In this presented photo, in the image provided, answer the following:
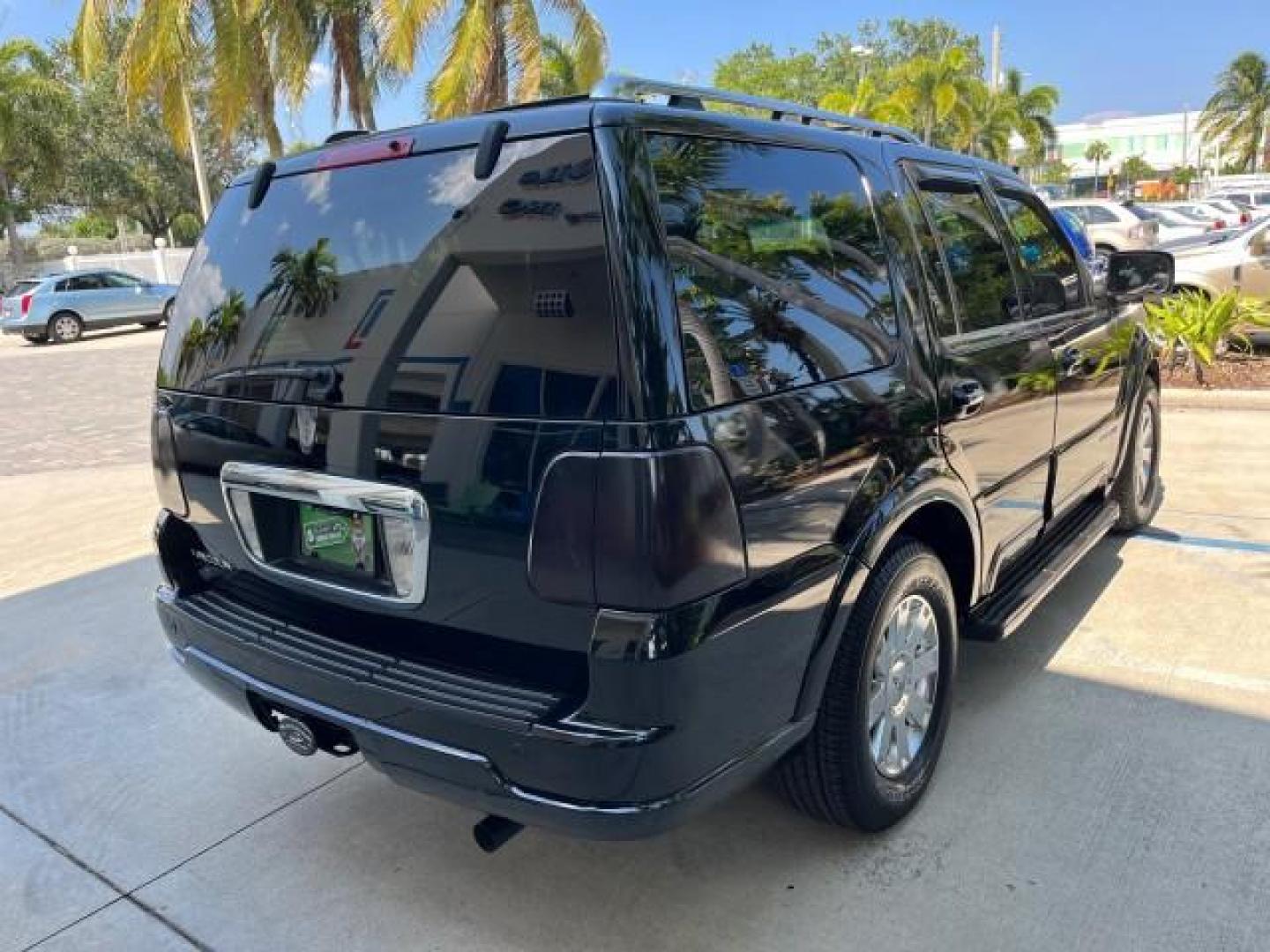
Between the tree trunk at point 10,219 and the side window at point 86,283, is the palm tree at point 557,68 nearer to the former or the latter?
the side window at point 86,283

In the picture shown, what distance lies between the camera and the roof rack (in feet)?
7.86

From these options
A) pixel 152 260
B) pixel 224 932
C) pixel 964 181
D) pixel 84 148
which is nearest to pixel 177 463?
pixel 224 932

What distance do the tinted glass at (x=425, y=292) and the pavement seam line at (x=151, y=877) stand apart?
4.43 ft

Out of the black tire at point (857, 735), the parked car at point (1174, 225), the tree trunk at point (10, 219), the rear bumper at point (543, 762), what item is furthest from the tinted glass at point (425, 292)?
the tree trunk at point (10, 219)

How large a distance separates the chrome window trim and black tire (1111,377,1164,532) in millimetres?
3746

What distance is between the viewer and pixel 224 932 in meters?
2.57

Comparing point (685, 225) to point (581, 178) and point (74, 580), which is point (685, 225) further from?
point (74, 580)

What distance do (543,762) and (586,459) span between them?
2.05 feet

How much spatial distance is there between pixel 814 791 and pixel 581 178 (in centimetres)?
164

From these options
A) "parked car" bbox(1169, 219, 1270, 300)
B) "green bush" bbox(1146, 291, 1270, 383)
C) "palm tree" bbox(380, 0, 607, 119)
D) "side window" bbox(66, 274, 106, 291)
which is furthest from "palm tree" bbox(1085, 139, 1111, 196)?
"green bush" bbox(1146, 291, 1270, 383)

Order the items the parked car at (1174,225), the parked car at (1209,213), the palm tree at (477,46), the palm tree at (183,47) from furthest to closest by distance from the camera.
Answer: the parked car at (1209,213), the parked car at (1174,225), the palm tree at (183,47), the palm tree at (477,46)

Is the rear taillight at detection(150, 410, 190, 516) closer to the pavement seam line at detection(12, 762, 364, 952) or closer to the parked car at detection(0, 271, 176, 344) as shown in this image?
the pavement seam line at detection(12, 762, 364, 952)

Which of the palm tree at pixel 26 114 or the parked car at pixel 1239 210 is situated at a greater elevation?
the palm tree at pixel 26 114

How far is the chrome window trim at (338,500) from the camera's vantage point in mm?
2195
